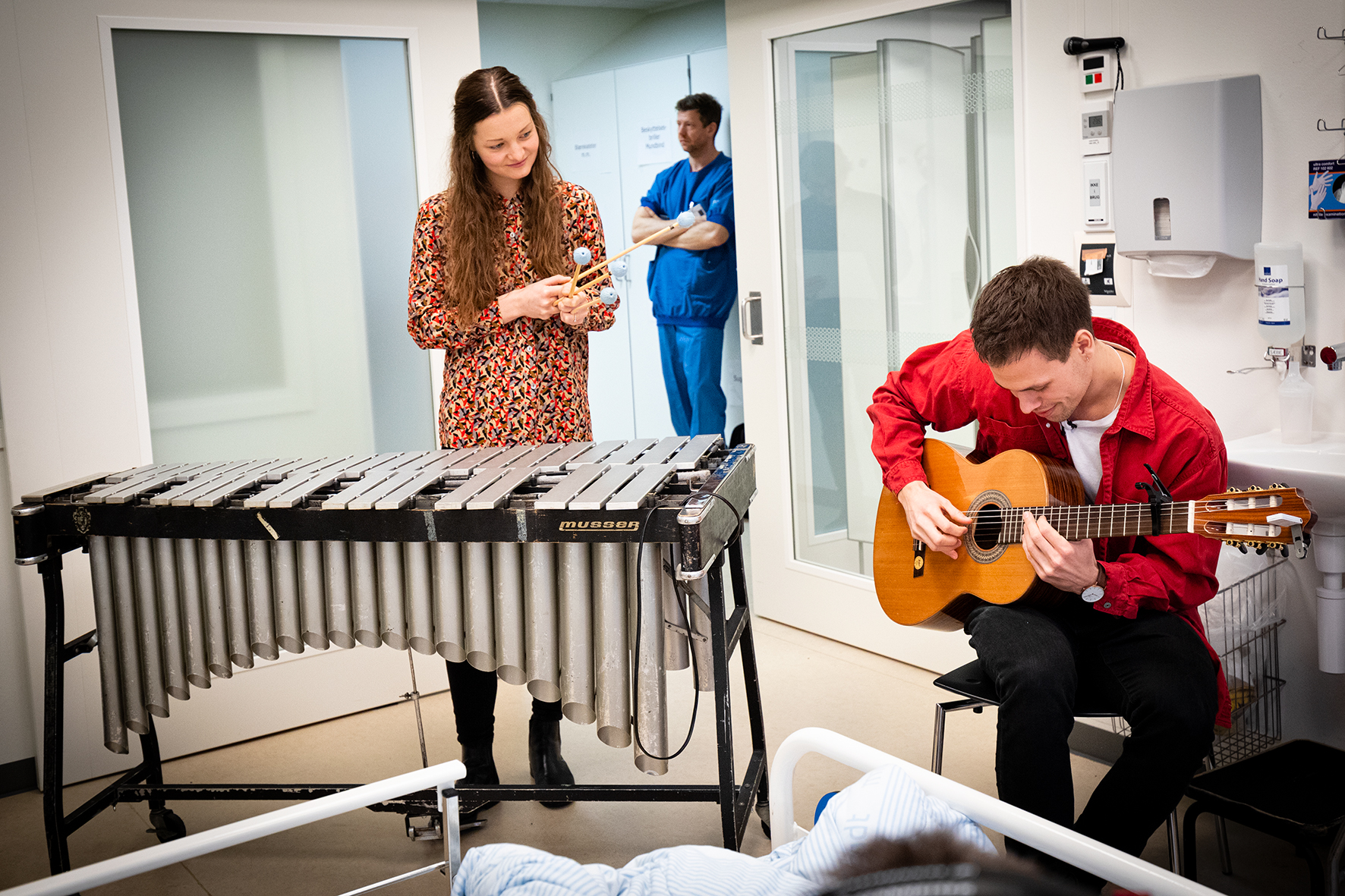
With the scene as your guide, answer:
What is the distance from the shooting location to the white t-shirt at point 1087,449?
6.86 ft

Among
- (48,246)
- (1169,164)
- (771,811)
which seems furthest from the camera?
(48,246)

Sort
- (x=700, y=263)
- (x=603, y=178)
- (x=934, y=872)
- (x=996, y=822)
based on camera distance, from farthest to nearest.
A: (x=603, y=178), (x=700, y=263), (x=996, y=822), (x=934, y=872)

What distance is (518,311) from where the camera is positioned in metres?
2.65

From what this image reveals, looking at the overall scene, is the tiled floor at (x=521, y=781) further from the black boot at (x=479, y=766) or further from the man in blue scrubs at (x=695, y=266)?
the man in blue scrubs at (x=695, y=266)

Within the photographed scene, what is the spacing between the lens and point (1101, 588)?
192 cm

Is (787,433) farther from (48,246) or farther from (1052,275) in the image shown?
(48,246)

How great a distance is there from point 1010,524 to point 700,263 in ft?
9.47

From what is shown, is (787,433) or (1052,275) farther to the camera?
Answer: (787,433)

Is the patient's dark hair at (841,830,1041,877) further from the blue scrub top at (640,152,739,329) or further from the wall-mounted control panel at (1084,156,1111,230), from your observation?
the blue scrub top at (640,152,739,329)

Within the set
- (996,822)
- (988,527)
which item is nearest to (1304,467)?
(988,527)

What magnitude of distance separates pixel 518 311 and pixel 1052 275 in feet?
3.94

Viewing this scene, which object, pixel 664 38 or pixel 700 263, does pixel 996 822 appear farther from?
pixel 664 38

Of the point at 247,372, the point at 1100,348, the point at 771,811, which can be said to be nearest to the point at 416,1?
the point at 247,372

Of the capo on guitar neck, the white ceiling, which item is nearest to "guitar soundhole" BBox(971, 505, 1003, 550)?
the capo on guitar neck
